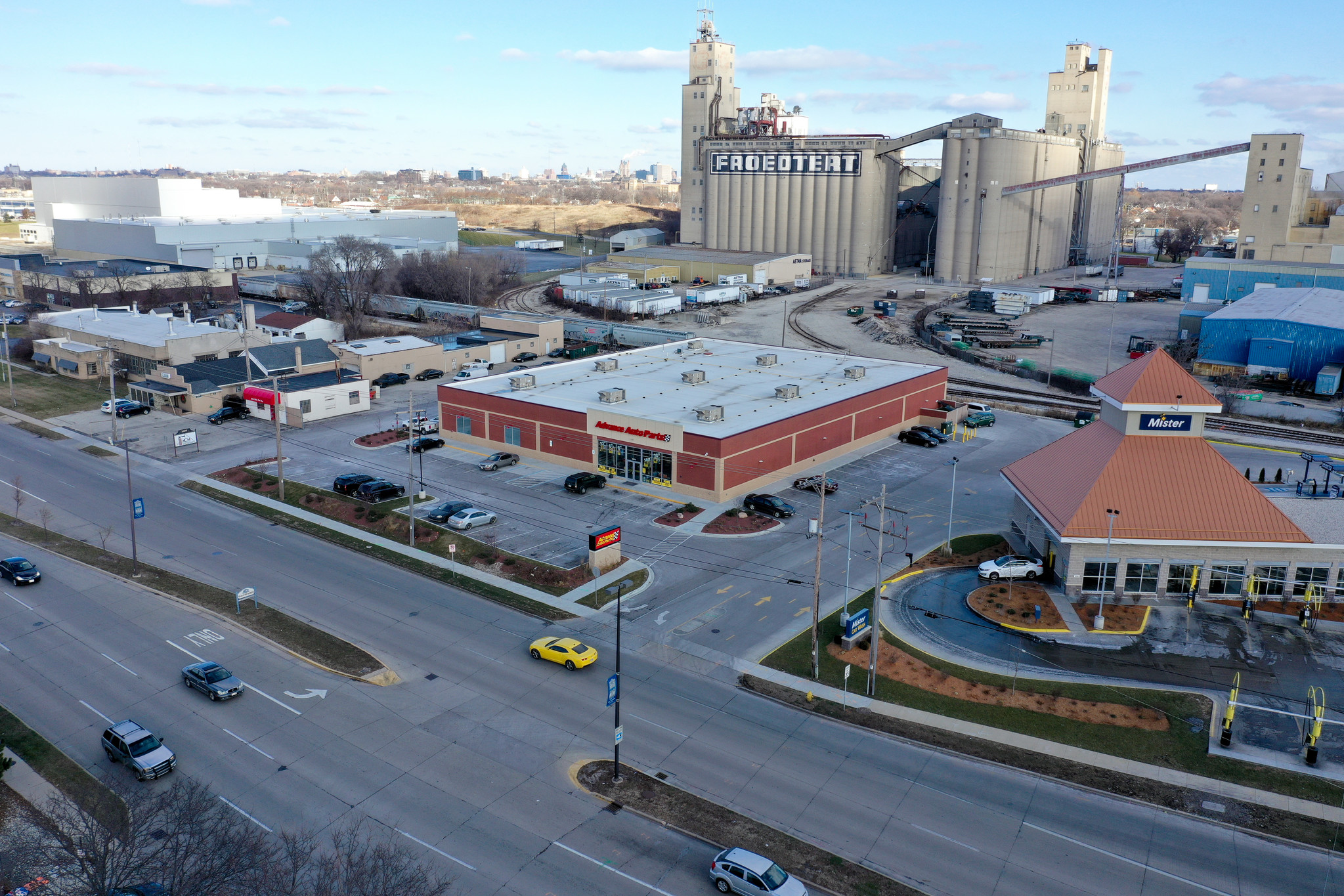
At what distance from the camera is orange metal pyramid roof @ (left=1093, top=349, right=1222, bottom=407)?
4294cm

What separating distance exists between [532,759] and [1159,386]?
109 ft

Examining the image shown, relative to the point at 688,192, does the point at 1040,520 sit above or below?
below

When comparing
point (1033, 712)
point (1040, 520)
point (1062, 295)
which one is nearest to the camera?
point (1033, 712)

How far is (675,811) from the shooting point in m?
26.6

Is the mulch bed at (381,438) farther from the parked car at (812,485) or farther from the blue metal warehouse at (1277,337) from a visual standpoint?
the blue metal warehouse at (1277,337)

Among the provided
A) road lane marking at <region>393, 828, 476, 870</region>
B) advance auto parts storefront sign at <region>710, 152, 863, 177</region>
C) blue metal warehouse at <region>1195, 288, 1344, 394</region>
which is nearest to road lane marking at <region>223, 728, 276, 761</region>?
road lane marking at <region>393, 828, 476, 870</region>

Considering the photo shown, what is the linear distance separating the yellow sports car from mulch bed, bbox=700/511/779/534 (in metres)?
14.5

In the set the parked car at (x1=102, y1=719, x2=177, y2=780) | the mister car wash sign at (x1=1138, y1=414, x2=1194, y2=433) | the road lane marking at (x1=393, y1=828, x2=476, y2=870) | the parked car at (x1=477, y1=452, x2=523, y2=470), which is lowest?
the road lane marking at (x1=393, y1=828, x2=476, y2=870)

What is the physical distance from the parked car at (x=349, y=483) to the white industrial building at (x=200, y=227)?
99689 mm

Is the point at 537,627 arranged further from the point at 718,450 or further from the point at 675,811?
the point at 718,450

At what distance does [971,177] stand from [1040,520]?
380ft

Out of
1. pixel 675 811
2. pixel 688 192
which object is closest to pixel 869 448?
pixel 675 811

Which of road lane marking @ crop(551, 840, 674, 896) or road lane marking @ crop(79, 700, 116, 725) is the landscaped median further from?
road lane marking @ crop(79, 700, 116, 725)

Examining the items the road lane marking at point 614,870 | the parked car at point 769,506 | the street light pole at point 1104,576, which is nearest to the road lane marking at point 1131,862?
the road lane marking at point 614,870
